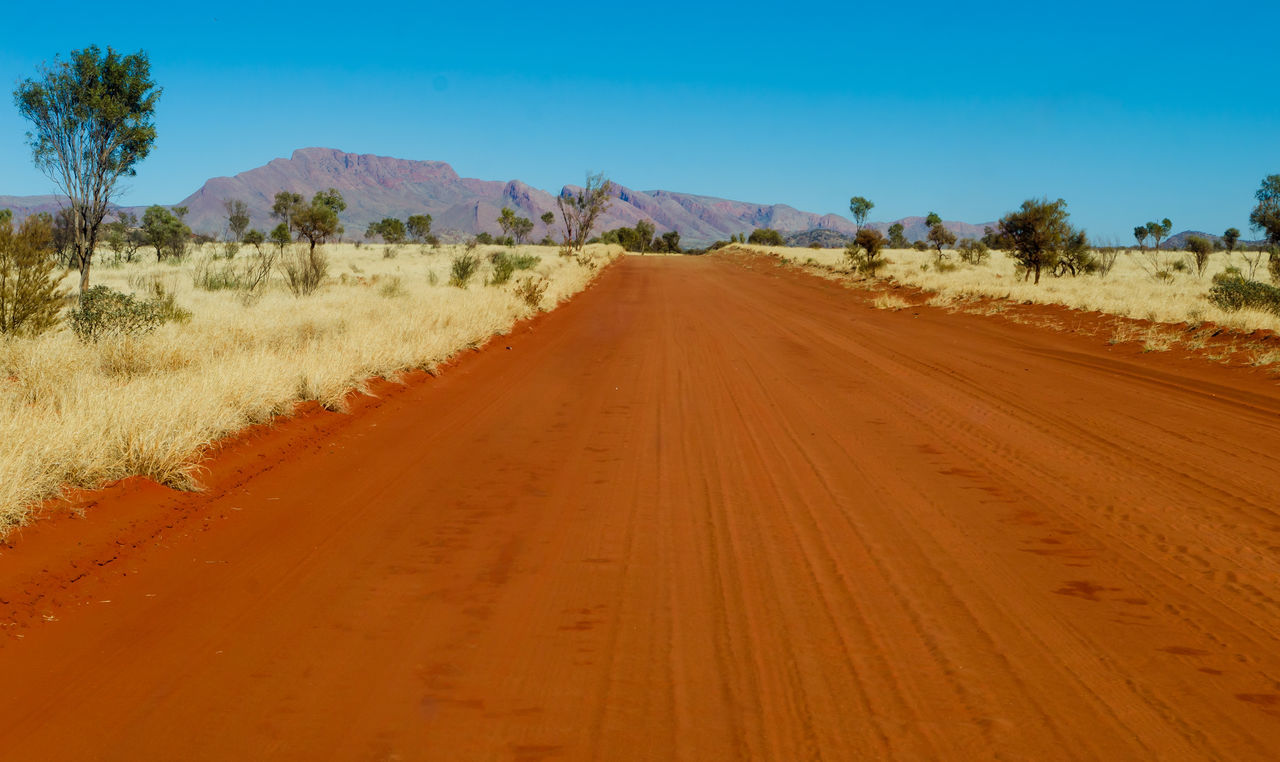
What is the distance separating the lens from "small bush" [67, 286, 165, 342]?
10.5m

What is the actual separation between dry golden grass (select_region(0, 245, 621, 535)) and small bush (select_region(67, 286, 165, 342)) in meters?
0.26

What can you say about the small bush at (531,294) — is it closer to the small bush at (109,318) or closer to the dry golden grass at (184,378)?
the dry golden grass at (184,378)

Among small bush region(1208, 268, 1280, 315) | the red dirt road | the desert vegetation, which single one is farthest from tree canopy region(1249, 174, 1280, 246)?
the red dirt road

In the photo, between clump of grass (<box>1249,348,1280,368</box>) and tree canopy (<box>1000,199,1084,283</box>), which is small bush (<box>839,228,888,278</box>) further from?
clump of grass (<box>1249,348,1280,368</box>)

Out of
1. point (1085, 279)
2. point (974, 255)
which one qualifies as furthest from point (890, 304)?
point (974, 255)

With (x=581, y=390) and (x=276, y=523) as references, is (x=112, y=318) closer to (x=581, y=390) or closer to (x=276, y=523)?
(x=581, y=390)

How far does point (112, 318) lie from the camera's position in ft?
35.4

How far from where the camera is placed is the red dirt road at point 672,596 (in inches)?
118

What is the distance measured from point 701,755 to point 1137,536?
3.76 meters

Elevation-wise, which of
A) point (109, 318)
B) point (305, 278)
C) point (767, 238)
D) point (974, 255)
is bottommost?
point (109, 318)

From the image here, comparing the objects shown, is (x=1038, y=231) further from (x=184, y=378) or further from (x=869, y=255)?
(x=184, y=378)

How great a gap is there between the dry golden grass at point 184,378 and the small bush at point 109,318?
26cm

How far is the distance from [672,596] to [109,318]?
10556mm

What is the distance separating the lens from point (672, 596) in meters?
4.16
